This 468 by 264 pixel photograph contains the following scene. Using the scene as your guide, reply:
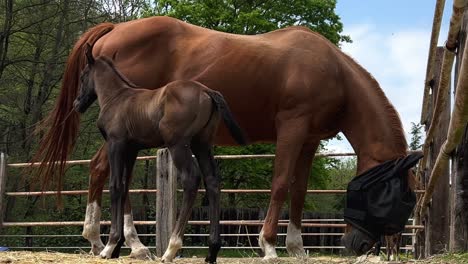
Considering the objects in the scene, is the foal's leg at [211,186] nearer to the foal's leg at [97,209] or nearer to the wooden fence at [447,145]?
the foal's leg at [97,209]

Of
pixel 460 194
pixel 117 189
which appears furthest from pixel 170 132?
pixel 460 194

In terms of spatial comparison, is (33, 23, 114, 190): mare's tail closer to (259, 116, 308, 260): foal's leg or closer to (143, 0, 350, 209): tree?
(259, 116, 308, 260): foal's leg

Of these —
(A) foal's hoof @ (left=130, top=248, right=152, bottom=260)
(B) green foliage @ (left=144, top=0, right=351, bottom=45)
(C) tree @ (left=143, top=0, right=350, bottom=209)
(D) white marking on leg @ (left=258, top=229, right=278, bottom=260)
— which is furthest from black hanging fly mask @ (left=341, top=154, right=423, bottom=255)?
(B) green foliage @ (left=144, top=0, right=351, bottom=45)

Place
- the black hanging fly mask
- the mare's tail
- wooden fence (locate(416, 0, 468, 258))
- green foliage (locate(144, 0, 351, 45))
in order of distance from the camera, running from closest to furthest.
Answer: wooden fence (locate(416, 0, 468, 258))
the black hanging fly mask
the mare's tail
green foliage (locate(144, 0, 351, 45))

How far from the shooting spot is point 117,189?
430cm

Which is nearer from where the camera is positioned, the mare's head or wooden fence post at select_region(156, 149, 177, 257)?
the mare's head

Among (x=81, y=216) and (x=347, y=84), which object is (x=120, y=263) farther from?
(x=81, y=216)

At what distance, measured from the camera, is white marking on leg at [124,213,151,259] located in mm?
4980

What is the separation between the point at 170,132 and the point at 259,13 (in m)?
17.1

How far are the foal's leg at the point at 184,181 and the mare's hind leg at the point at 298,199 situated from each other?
4.80 feet

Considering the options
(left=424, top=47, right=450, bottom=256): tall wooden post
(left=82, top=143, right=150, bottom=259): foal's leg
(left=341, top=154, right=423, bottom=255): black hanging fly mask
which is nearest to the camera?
(left=341, top=154, right=423, bottom=255): black hanging fly mask

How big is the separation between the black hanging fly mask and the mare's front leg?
4.97 feet

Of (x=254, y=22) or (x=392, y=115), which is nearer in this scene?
(x=392, y=115)

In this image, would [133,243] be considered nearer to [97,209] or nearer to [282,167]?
[97,209]
